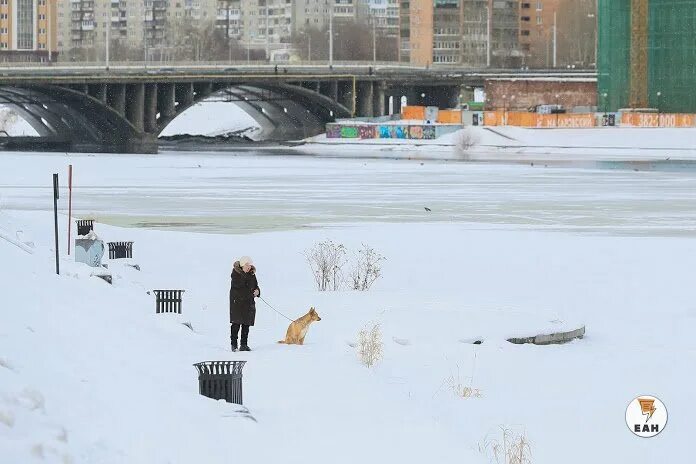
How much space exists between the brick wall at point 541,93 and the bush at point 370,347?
129960 mm

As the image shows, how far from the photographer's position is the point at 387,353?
23641mm

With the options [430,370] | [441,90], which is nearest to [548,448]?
[430,370]

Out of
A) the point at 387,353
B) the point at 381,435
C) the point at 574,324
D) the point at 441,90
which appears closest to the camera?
the point at 381,435

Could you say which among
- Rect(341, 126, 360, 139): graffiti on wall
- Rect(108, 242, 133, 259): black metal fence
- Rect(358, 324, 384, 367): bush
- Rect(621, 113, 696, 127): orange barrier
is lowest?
Rect(358, 324, 384, 367): bush

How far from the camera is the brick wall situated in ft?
502

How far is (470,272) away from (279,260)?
471 centimetres

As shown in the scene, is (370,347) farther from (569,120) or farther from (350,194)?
(569,120)

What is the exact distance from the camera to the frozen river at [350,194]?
171ft

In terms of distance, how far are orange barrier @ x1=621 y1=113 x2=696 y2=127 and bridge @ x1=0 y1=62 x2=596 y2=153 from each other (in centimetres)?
2222

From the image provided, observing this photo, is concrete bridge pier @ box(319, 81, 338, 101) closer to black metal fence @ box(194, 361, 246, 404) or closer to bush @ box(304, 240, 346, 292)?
bush @ box(304, 240, 346, 292)

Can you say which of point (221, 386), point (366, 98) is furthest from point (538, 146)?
point (221, 386)

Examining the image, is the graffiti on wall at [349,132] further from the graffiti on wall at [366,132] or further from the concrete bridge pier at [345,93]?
the concrete bridge pier at [345,93]

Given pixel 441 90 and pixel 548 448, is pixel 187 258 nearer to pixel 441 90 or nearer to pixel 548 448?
pixel 548 448

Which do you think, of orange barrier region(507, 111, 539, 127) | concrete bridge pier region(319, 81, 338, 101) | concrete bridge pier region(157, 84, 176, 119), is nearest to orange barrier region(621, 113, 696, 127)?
orange barrier region(507, 111, 539, 127)
